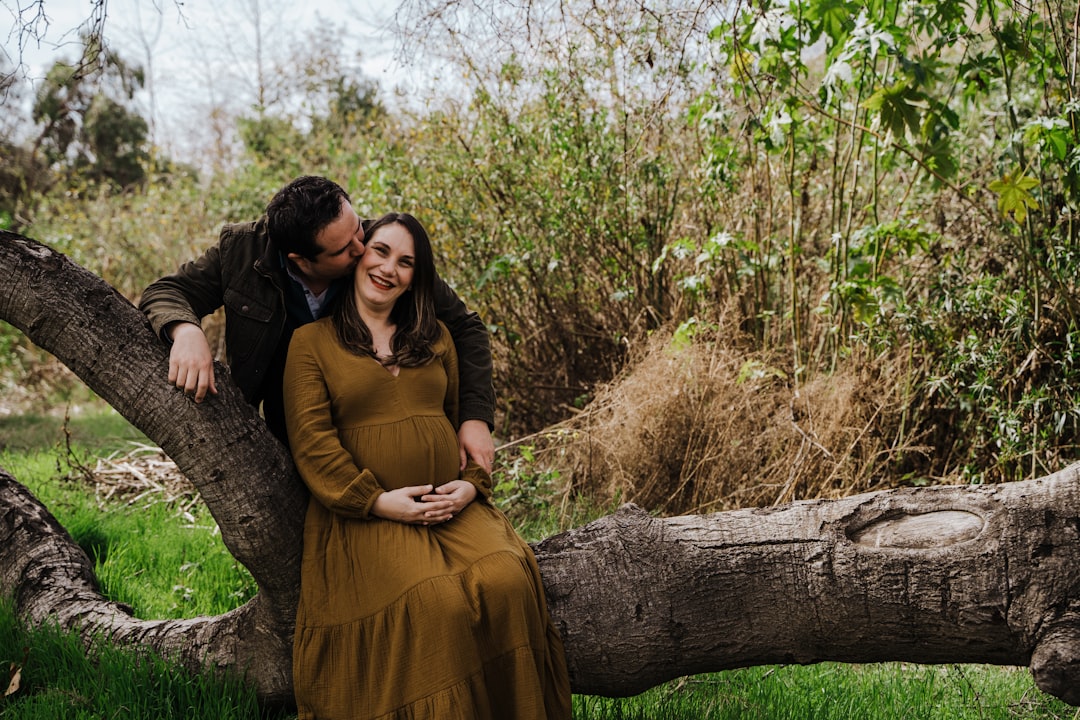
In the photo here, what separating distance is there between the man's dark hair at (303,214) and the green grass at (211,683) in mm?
1526

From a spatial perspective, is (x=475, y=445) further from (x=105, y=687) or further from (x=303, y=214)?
(x=105, y=687)

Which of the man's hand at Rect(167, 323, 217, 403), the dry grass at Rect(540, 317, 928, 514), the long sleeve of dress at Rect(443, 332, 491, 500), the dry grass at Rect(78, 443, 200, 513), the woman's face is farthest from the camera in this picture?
the dry grass at Rect(78, 443, 200, 513)

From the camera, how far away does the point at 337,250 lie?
2.99 m

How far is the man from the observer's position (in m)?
2.94

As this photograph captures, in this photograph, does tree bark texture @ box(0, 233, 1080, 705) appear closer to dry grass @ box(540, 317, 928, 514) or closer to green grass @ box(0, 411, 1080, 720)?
green grass @ box(0, 411, 1080, 720)

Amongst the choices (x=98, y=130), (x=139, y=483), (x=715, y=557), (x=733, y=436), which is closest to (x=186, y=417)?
(x=715, y=557)

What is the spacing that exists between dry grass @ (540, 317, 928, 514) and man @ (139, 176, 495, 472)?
2.32 m

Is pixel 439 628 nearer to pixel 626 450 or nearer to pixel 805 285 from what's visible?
pixel 626 450

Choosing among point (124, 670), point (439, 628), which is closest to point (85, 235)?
point (124, 670)

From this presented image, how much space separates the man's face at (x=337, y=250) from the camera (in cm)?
296

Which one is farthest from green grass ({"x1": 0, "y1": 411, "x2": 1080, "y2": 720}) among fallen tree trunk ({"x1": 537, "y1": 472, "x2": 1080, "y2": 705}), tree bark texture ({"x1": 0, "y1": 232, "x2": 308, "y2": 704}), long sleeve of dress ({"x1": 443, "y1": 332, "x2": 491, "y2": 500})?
long sleeve of dress ({"x1": 443, "y1": 332, "x2": 491, "y2": 500})

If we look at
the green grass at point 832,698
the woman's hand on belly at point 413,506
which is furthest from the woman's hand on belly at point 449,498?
the green grass at point 832,698

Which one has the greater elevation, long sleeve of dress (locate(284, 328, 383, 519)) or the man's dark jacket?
the man's dark jacket

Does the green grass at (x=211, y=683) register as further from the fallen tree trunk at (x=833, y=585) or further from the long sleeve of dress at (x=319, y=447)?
the long sleeve of dress at (x=319, y=447)
